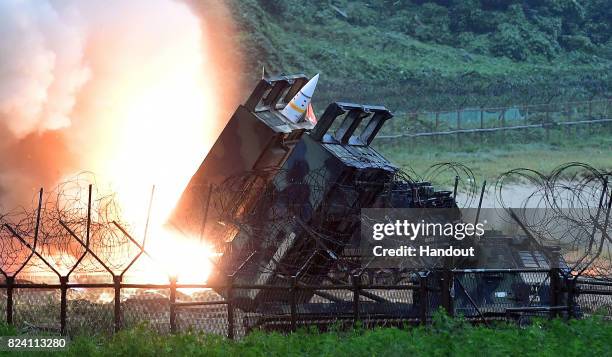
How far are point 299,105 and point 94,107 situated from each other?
10.6 metres

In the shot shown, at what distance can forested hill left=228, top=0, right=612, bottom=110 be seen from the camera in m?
60.0

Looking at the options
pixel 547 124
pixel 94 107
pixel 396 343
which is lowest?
pixel 396 343

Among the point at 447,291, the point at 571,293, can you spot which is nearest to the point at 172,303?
the point at 447,291

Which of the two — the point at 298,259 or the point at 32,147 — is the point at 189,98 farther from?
the point at 298,259

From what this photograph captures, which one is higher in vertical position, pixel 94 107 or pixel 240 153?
pixel 94 107

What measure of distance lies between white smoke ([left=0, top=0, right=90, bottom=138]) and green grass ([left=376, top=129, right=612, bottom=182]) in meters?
18.7

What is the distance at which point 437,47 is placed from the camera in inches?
2687

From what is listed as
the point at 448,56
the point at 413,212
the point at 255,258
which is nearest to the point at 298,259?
the point at 255,258

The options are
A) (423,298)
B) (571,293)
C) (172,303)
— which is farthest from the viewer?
(571,293)

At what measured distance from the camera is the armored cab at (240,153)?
76.1 feet

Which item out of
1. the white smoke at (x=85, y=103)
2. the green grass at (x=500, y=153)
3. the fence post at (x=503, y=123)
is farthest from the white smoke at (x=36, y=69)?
the fence post at (x=503, y=123)

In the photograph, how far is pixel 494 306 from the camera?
69.8 ft

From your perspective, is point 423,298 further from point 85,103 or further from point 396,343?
point 85,103

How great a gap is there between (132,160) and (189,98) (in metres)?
4.12
